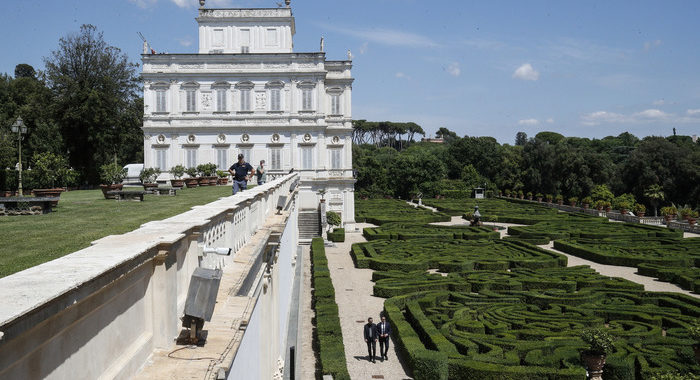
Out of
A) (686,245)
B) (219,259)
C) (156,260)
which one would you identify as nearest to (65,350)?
(156,260)

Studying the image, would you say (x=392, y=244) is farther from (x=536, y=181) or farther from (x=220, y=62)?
(x=536, y=181)

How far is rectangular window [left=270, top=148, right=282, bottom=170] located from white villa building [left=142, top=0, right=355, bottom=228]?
0.07 meters

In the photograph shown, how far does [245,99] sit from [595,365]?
36648mm

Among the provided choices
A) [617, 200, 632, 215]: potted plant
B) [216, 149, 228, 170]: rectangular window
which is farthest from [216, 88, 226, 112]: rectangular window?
[617, 200, 632, 215]: potted plant

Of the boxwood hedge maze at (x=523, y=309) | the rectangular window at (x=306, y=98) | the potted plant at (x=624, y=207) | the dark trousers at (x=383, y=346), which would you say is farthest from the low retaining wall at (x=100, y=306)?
the potted plant at (x=624, y=207)

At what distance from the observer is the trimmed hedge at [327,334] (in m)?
14.2

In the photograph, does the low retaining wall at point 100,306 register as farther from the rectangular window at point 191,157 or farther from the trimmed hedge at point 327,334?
the rectangular window at point 191,157

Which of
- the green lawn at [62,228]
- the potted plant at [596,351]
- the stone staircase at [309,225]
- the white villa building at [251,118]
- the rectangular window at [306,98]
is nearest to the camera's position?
the green lawn at [62,228]

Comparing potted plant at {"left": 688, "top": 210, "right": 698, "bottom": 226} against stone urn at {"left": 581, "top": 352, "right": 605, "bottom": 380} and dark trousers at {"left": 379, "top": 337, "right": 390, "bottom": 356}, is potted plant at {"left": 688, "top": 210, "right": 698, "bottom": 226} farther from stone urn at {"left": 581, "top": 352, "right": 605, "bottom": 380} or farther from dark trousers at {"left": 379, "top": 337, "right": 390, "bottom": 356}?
dark trousers at {"left": 379, "top": 337, "right": 390, "bottom": 356}

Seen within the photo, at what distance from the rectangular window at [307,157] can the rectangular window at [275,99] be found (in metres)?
3.65

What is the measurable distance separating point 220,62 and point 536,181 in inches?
1944

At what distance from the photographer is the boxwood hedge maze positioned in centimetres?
1356

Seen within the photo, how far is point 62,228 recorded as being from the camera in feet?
37.3

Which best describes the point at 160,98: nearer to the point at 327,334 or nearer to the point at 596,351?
the point at 327,334
